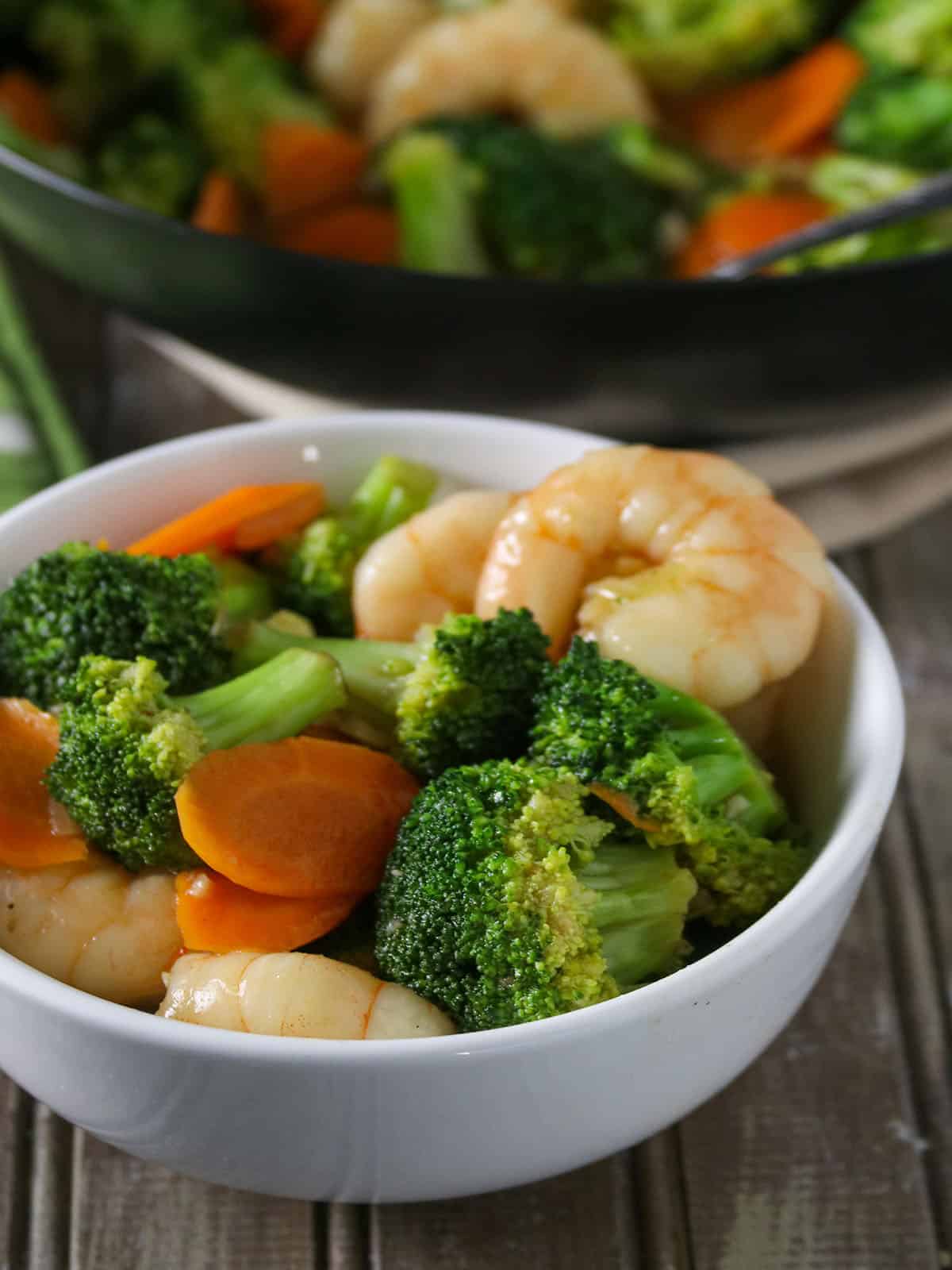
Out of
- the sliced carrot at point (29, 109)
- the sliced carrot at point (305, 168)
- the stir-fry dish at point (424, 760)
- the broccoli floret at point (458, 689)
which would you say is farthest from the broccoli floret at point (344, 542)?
the sliced carrot at point (29, 109)

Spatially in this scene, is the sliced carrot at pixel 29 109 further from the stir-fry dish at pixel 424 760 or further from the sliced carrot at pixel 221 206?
the stir-fry dish at pixel 424 760

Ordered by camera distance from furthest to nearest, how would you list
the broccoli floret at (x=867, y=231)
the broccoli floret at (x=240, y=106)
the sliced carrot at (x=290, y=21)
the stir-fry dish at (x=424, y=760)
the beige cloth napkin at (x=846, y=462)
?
the sliced carrot at (x=290, y=21), the broccoli floret at (x=240, y=106), the broccoli floret at (x=867, y=231), the beige cloth napkin at (x=846, y=462), the stir-fry dish at (x=424, y=760)

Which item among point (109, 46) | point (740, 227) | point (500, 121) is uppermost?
point (109, 46)

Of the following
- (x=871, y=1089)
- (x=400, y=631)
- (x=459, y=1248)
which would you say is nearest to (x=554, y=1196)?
(x=459, y=1248)

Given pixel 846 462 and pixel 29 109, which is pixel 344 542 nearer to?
pixel 846 462

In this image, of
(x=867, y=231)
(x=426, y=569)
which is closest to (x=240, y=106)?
(x=867, y=231)

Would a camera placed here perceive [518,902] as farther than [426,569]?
No

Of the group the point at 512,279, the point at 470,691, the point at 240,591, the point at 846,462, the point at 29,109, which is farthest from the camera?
the point at 29,109
